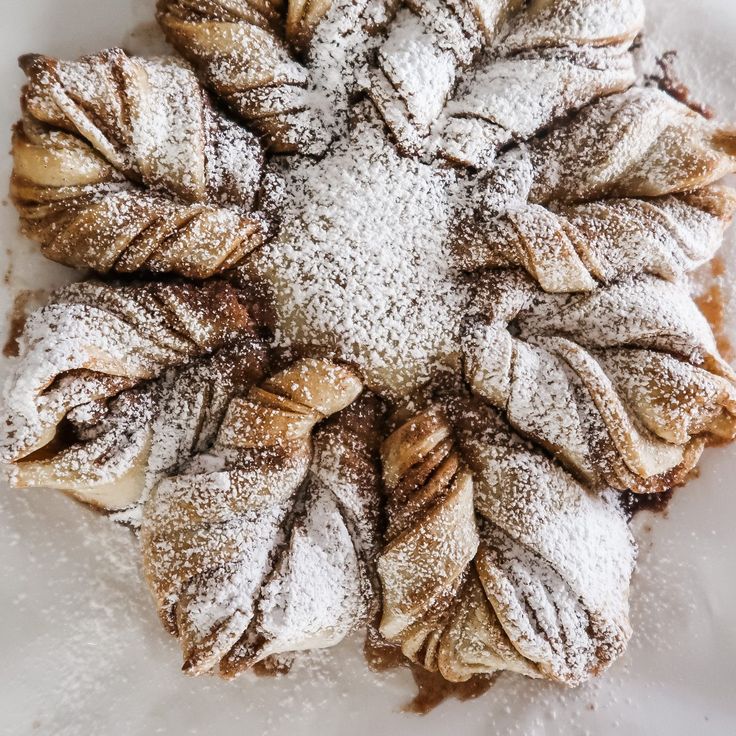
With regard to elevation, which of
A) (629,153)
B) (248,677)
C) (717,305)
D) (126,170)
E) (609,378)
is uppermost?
(629,153)

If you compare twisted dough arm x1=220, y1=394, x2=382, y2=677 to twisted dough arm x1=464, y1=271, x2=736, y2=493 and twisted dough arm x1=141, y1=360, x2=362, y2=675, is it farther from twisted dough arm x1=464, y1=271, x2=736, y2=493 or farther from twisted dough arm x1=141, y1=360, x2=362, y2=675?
twisted dough arm x1=464, y1=271, x2=736, y2=493

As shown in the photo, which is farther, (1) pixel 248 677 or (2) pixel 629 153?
(1) pixel 248 677

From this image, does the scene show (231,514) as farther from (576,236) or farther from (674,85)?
(674,85)

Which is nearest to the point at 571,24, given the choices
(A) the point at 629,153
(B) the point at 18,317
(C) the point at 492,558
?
(A) the point at 629,153

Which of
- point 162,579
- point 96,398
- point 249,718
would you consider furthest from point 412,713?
point 96,398

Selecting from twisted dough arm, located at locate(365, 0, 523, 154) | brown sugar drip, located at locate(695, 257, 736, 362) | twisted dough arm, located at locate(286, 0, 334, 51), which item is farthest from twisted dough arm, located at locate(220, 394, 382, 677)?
brown sugar drip, located at locate(695, 257, 736, 362)

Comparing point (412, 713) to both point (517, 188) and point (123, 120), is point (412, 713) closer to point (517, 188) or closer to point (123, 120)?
point (517, 188)
